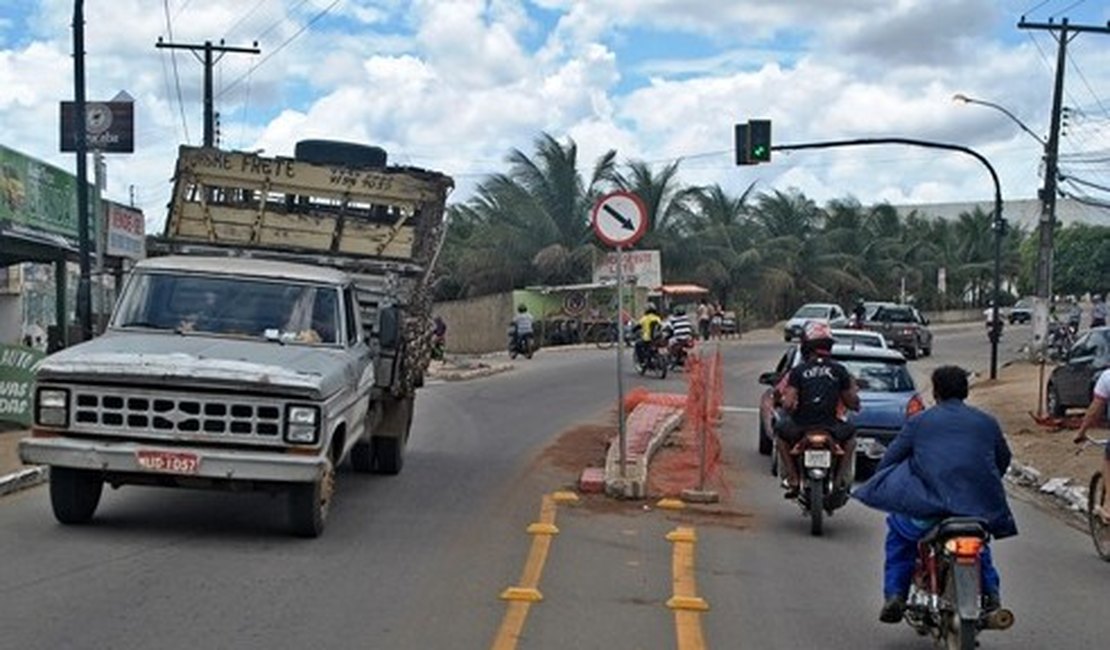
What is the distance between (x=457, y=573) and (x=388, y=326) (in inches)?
127

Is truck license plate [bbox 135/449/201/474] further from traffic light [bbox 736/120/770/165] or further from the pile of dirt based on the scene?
traffic light [bbox 736/120/770/165]

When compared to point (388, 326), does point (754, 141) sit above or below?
above

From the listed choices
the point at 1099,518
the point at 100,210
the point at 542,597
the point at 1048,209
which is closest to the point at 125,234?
the point at 100,210

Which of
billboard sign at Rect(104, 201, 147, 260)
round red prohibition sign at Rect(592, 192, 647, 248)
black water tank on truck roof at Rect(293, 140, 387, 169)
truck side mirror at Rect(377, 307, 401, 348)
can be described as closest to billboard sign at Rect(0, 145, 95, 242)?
billboard sign at Rect(104, 201, 147, 260)

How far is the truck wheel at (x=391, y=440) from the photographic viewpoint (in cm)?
1366

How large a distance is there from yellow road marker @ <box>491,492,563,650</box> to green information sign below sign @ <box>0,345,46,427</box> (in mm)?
7975

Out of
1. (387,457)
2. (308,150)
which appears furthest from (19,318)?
(387,457)

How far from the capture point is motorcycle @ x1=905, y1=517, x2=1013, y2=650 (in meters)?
6.62

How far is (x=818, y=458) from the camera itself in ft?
36.7

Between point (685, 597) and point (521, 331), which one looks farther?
point (521, 331)

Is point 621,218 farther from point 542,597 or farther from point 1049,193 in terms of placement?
point 1049,193

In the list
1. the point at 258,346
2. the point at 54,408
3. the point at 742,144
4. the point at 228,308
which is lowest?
the point at 54,408

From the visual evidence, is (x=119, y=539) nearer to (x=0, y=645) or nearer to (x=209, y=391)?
(x=209, y=391)

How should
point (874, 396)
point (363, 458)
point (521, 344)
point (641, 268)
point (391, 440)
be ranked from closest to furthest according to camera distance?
1. point (391, 440)
2. point (363, 458)
3. point (874, 396)
4. point (521, 344)
5. point (641, 268)
